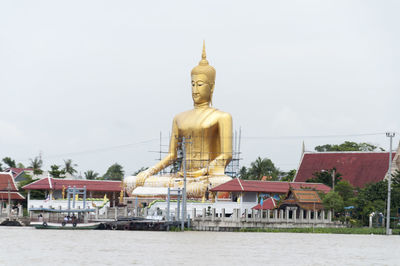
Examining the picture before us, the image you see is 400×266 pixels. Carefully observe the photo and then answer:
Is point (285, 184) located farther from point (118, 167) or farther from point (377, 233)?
point (118, 167)

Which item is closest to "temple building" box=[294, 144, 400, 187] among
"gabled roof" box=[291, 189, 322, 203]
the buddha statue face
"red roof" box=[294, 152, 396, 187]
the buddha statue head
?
"red roof" box=[294, 152, 396, 187]

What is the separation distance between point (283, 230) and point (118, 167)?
60.5 m

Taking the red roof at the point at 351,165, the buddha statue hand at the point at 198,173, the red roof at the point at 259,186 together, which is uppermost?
the red roof at the point at 351,165

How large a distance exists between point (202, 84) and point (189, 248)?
1034 inches

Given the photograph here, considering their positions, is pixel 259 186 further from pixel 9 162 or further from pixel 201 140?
pixel 9 162

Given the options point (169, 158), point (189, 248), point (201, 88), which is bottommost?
point (189, 248)

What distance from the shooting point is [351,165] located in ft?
227

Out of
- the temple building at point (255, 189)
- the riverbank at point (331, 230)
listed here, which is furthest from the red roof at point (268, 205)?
the riverbank at point (331, 230)

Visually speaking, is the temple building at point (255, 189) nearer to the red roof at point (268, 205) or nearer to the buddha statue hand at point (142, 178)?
the red roof at point (268, 205)

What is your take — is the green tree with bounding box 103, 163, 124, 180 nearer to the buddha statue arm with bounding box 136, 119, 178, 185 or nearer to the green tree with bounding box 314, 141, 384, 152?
the green tree with bounding box 314, 141, 384, 152

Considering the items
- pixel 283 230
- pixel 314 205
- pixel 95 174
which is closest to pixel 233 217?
pixel 283 230

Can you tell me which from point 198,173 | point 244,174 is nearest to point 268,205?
point 198,173

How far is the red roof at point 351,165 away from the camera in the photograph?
220 feet

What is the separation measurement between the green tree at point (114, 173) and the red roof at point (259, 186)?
152 ft
